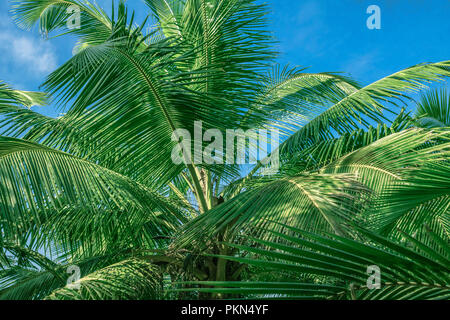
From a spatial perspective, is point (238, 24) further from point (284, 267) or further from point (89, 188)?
point (284, 267)

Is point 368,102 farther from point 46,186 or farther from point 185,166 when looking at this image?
point 46,186

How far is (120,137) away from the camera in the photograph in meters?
3.27

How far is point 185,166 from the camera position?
365 cm

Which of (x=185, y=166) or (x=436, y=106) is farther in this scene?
(x=436, y=106)

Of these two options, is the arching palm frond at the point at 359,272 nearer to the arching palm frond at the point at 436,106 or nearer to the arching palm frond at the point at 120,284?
the arching palm frond at the point at 120,284

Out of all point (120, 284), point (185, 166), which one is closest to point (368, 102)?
point (185, 166)

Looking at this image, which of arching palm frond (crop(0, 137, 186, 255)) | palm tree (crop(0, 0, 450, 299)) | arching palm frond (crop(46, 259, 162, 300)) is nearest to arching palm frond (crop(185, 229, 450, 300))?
palm tree (crop(0, 0, 450, 299))

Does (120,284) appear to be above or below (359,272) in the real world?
below

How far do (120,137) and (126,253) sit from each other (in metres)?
1.09

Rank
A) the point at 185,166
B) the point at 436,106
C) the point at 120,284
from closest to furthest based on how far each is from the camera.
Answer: the point at 120,284, the point at 185,166, the point at 436,106

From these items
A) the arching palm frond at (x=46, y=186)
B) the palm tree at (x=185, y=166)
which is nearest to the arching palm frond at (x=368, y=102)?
the palm tree at (x=185, y=166)

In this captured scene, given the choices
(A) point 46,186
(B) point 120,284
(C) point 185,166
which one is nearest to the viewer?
(A) point 46,186

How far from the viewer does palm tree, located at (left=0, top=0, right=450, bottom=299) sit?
2398mm

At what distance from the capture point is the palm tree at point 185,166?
94.4 inches
